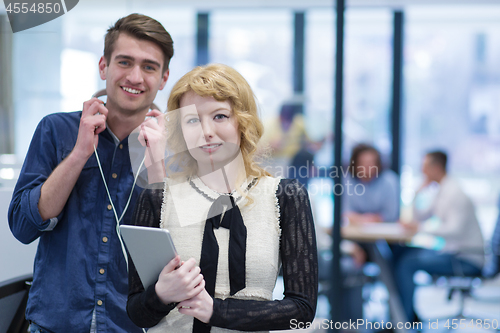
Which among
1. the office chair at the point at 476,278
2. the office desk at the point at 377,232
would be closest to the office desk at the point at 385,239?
the office desk at the point at 377,232

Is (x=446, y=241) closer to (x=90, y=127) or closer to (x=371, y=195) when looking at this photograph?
(x=371, y=195)

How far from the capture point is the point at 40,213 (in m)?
1.09

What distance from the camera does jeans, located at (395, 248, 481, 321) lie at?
3160 mm

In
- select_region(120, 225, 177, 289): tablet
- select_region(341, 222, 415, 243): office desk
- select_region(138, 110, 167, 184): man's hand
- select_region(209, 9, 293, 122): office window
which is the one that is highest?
Answer: select_region(209, 9, 293, 122): office window

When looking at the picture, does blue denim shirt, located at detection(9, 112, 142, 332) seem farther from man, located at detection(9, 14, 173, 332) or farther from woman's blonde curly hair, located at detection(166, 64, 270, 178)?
woman's blonde curly hair, located at detection(166, 64, 270, 178)

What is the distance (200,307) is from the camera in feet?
2.81

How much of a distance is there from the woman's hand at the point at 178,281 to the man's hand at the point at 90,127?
447mm

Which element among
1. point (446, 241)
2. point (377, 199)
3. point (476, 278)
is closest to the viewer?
point (476, 278)

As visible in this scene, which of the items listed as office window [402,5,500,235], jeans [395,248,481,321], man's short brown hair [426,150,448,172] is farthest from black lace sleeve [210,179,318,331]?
office window [402,5,500,235]

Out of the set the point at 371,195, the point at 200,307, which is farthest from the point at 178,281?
the point at 371,195

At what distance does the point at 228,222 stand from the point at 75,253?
0.49 m

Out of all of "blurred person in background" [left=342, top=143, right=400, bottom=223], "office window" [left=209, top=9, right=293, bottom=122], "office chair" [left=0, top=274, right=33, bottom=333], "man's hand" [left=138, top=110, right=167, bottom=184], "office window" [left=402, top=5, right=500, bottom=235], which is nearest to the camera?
"man's hand" [left=138, top=110, right=167, bottom=184]

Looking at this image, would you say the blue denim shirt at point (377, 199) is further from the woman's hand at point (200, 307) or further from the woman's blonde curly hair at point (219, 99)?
the woman's hand at point (200, 307)

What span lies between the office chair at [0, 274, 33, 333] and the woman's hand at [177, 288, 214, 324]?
771mm
